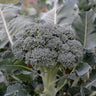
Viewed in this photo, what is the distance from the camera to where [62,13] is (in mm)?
883

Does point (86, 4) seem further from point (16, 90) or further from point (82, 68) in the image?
point (16, 90)

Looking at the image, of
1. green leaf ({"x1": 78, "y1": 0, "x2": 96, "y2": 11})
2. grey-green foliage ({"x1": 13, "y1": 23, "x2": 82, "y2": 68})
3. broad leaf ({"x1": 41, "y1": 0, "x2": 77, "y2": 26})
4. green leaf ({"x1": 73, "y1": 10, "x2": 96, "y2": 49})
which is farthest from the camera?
green leaf ({"x1": 78, "y1": 0, "x2": 96, "y2": 11})

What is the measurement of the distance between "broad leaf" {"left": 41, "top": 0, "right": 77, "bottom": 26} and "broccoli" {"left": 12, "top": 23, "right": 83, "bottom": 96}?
225 mm

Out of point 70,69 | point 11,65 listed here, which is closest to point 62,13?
point 70,69

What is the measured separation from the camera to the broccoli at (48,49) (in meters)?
0.56

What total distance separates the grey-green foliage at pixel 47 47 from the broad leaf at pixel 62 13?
239mm

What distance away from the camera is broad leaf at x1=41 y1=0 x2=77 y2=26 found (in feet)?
2.76

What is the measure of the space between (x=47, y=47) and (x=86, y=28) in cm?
26

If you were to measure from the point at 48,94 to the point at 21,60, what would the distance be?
176mm

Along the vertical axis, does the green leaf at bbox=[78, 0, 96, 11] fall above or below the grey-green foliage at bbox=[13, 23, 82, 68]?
above

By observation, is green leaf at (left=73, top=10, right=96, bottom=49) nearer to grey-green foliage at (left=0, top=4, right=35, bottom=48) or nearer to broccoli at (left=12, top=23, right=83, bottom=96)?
broccoli at (left=12, top=23, right=83, bottom=96)

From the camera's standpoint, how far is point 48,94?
657 millimetres

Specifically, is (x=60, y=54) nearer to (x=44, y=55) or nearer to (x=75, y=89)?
(x=44, y=55)

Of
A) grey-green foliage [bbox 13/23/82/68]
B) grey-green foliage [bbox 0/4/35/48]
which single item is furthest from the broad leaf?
grey-green foliage [bbox 13/23/82/68]
